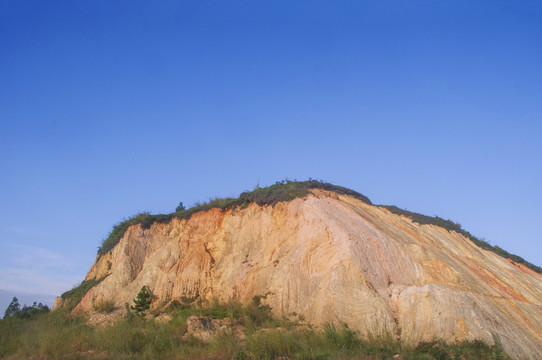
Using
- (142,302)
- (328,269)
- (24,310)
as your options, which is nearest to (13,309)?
(24,310)

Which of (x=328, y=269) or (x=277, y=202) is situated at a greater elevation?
(x=277, y=202)

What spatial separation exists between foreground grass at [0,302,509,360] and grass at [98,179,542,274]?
22.6ft

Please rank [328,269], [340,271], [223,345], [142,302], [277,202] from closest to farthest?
1. [223,345]
2. [340,271]
3. [328,269]
4. [142,302]
5. [277,202]

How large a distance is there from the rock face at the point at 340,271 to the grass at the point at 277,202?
15.7 inches

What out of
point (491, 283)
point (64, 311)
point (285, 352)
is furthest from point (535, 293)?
point (64, 311)

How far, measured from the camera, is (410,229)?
2161 cm

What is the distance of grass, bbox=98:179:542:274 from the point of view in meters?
22.2

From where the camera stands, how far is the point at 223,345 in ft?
46.5

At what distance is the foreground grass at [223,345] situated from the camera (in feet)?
43.1

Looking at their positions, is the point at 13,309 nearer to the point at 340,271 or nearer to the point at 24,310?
the point at 24,310

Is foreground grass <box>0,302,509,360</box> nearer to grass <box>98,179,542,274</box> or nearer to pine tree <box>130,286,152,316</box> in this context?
pine tree <box>130,286,152,316</box>

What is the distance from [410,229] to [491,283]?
169 inches

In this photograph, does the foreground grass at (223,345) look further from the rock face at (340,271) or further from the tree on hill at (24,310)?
the tree on hill at (24,310)

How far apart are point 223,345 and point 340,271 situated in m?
5.21
